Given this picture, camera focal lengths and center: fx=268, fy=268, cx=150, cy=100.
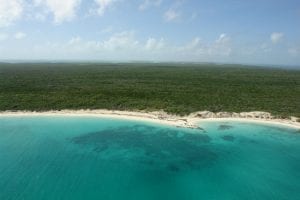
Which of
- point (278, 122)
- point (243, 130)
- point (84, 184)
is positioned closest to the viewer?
point (84, 184)

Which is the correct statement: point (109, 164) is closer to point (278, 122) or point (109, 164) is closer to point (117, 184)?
point (117, 184)

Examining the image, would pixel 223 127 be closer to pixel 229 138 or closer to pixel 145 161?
pixel 229 138

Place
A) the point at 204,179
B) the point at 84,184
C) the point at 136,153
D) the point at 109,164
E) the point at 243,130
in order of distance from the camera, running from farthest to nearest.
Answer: the point at 243,130 → the point at 136,153 → the point at 109,164 → the point at 204,179 → the point at 84,184

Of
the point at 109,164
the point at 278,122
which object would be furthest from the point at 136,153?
the point at 278,122

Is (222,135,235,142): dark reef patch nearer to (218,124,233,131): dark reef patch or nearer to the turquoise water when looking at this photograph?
the turquoise water

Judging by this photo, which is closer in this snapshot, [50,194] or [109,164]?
[50,194]

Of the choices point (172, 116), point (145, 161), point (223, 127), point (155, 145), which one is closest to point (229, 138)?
point (223, 127)

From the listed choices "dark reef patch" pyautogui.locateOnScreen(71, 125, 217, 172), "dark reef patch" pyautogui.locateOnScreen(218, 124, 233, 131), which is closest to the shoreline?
"dark reef patch" pyautogui.locateOnScreen(218, 124, 233, 131)
